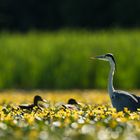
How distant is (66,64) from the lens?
30375 mm

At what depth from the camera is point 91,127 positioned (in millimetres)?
10234

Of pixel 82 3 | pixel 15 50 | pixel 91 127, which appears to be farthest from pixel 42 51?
pixel 91 127

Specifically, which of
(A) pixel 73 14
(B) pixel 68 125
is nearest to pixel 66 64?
(A) pixel 73 14

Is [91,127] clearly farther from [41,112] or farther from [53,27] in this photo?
[53,27]

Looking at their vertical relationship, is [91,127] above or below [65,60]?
above

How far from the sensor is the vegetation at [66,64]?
29.8 m

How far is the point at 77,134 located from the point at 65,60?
21.0m

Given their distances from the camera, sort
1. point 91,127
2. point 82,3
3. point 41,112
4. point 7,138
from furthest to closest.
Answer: point 82,3 → point 41,112 → point 91,127 → point 7,138

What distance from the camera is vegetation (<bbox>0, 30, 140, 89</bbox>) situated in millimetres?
29812

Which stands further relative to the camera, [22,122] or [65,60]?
[65,60]

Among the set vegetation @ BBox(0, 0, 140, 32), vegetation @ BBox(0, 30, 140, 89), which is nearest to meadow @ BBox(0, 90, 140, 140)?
vegetation @ BBox(0, 30, 140, 89)

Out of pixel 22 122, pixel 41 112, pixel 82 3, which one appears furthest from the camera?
pixel 82 3

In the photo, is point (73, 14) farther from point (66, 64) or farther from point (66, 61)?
point (66, 64)

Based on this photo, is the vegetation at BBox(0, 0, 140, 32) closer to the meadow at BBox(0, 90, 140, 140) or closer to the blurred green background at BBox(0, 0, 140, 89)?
the blurred green background at BBox(0, 0, 140, 89)
